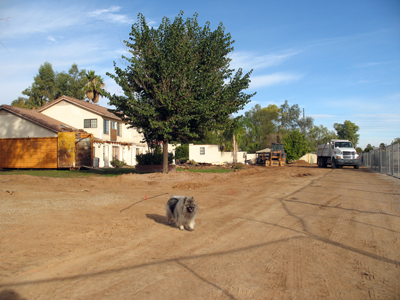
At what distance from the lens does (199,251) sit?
5945 millimetres

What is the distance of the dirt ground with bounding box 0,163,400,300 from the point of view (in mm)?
4285

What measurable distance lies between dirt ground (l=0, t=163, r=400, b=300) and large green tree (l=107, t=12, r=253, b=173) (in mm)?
10344

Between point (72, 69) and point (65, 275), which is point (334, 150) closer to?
point (65, 275)

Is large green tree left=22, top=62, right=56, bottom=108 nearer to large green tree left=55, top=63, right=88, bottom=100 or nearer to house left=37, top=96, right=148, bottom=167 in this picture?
large green tree left=55, top=63, right=88, bottom=100

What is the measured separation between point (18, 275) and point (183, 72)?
1680 centimetres

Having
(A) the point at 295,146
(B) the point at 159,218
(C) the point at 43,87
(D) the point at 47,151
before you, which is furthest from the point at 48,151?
(A) the point at 295,146

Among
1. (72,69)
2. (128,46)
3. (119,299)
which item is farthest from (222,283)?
(72,69)

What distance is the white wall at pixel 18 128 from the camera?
30.0 m

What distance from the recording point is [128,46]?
68.0 feet

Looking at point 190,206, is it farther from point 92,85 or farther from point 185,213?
point 92,85

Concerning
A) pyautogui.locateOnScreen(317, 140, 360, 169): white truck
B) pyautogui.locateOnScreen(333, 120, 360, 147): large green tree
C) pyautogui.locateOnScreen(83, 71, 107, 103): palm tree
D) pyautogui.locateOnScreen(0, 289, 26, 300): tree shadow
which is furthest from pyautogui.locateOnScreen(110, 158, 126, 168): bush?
pyautogui.locateOnScreen(333, 120, 360, 147): large green tree

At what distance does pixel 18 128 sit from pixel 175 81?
1971 centimetres

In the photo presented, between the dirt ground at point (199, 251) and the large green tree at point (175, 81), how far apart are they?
10344 millimetres

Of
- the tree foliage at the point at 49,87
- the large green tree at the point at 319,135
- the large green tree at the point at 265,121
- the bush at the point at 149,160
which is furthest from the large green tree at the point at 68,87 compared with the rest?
the large green tree at the point at 319,135
